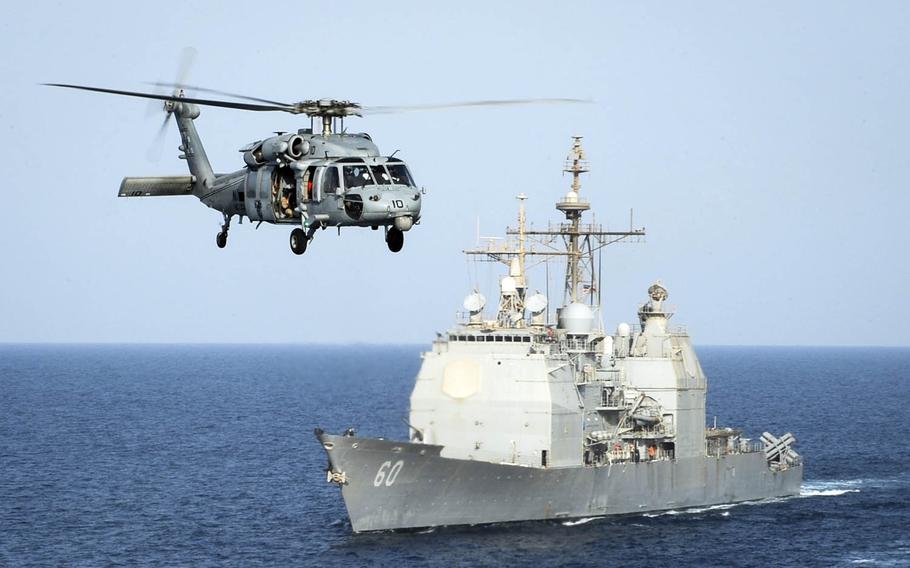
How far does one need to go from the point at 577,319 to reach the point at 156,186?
23.2 meters

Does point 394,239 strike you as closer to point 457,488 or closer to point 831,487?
point 457,488

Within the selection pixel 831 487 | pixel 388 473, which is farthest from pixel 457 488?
pixel 831 487

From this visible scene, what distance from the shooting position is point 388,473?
3931 cm

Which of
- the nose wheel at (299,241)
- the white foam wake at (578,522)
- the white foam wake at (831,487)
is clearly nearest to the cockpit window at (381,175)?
the nose wheel at (299,241)

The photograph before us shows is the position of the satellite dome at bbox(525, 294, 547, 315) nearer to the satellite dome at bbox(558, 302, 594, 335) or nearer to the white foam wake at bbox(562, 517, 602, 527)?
the satellite dome at bbox(558, 302, 594, 335)

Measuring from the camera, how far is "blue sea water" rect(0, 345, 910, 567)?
38812 millimetres

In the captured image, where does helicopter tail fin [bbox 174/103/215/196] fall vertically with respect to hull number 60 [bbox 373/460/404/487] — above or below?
above

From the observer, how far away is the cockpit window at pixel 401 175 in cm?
2102

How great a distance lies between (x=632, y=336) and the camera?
47.5 metres

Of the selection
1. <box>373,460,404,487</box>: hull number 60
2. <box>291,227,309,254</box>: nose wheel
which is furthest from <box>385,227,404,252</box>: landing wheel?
<box>373,460,404,487</box>: hull number 60

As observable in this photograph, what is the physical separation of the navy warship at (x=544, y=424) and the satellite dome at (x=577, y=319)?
0.15 ft

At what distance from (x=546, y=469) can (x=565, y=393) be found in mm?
2451

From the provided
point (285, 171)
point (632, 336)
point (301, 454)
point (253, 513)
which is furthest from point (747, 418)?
point (285, 171)

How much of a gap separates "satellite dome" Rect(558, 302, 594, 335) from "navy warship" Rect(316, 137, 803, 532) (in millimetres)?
46
